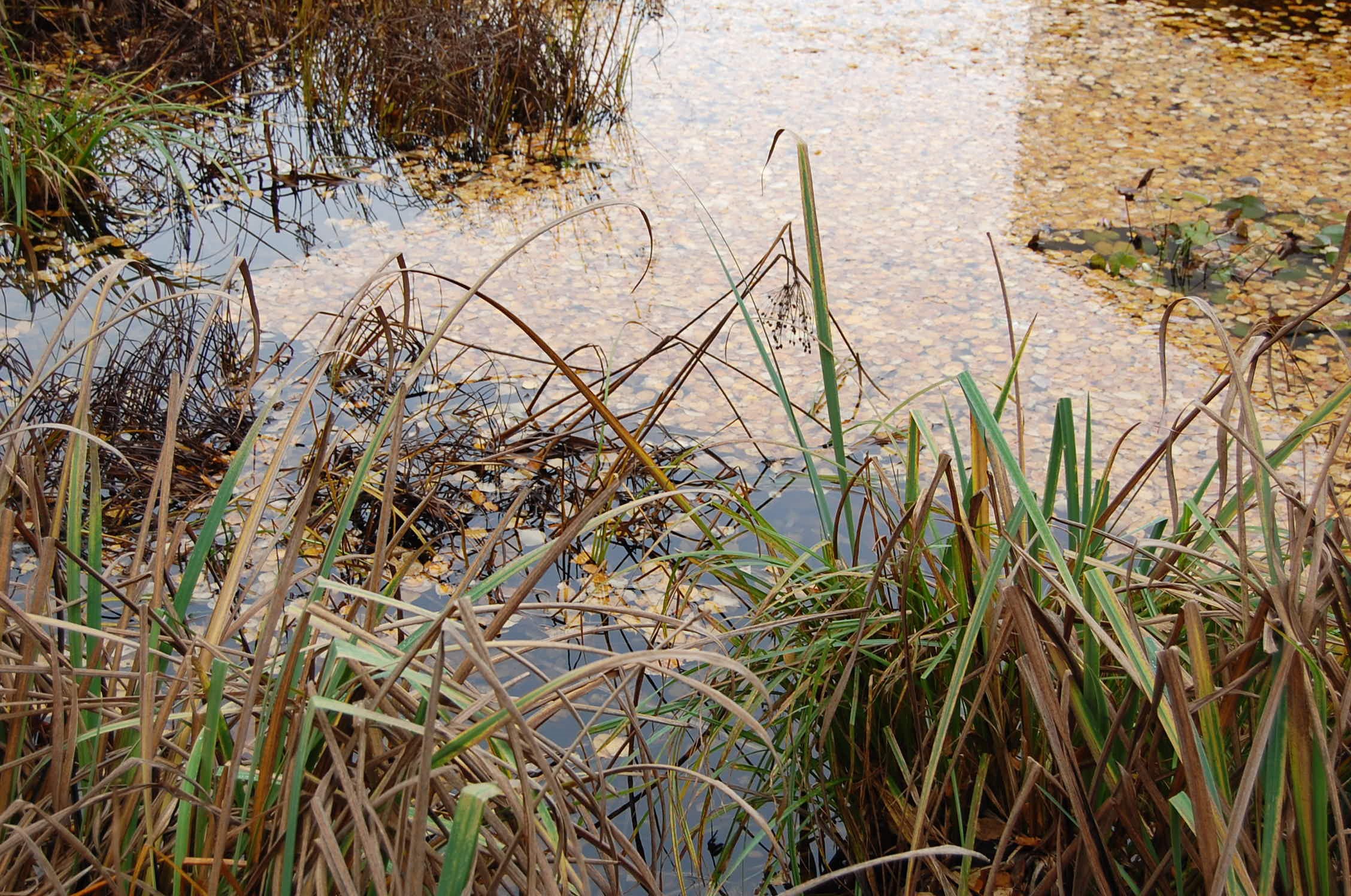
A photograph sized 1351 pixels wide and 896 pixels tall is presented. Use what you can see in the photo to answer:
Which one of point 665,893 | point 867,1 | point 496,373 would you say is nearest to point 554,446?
point 496,373

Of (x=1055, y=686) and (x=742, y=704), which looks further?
(x=742, y=704)

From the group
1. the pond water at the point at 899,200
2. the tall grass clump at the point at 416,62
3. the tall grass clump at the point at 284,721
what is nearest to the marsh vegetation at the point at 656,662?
the tall grass clump at the point at 284,721

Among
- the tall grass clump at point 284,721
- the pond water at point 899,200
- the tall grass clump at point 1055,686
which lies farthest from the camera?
the pond water at point 899,200

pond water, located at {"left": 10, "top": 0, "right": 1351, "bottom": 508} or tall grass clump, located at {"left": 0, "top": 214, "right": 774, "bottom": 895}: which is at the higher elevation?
tall grass clump, located at {"left": 0, "top": 214, "right": 774, "bottom": 895}

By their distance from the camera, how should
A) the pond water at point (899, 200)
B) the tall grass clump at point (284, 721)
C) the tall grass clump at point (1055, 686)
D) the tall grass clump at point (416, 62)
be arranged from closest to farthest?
the tall grass clump at point (284, 721) < the tall grass clump at point (1055, 686) < the pond water at point (899, 200) < the tall grass clump at point (416, 62)

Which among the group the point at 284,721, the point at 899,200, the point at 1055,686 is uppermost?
the point at 284,721

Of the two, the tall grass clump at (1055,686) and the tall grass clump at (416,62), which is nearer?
the tall grass clump at (1055,686)

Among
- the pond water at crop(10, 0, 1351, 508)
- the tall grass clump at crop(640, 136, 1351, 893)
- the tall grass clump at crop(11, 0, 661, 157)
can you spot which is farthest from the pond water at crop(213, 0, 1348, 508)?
the tall grass clump at crop(640, 136, 1351, 893)

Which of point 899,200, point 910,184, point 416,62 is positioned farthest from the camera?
point 416,62

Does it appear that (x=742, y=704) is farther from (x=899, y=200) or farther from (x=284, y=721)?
(x=899, y=200)

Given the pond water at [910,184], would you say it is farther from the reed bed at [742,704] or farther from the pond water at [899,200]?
the reed bed at [742,704]

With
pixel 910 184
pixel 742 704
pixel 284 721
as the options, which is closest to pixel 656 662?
pixel 742 704

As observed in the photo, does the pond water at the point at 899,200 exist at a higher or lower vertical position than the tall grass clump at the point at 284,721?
lower

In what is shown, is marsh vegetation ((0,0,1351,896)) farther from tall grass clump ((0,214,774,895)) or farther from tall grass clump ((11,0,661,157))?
tall grass clump ((11,0,661,157))
